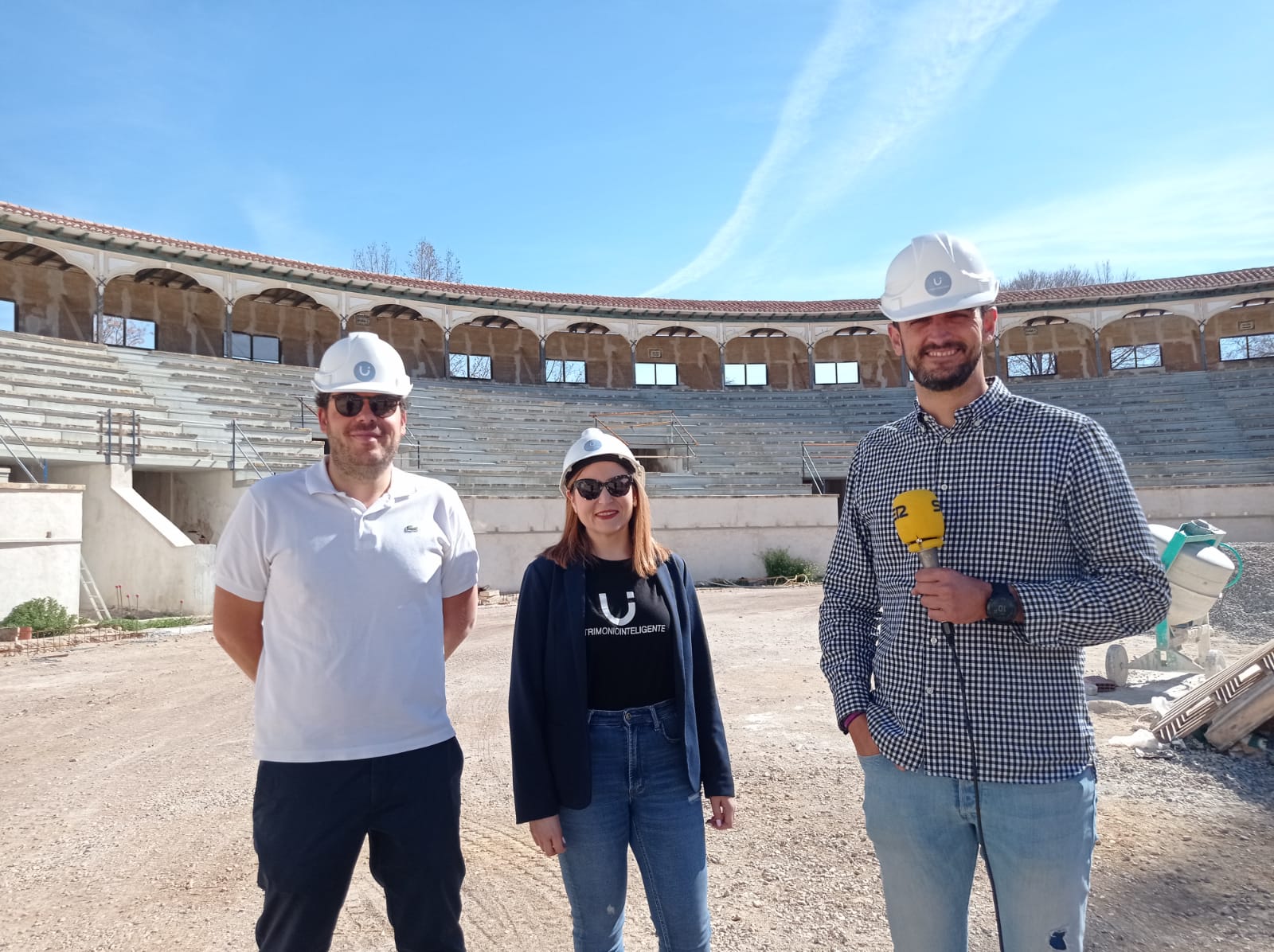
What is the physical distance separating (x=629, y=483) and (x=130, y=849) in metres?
4.06

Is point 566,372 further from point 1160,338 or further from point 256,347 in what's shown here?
point 1160,338

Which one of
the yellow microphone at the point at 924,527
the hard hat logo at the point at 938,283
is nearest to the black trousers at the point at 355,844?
the yellow microphone at the point at 924,527

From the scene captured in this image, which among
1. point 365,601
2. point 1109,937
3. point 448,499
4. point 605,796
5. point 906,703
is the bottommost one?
point 1109,937

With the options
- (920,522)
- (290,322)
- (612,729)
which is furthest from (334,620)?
(290,322)

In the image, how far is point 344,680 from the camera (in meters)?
2.51

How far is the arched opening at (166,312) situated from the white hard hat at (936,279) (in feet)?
89.2

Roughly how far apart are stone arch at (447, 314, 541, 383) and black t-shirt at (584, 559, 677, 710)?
29.8m

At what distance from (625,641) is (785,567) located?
19257mm

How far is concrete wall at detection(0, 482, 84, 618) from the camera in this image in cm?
1244

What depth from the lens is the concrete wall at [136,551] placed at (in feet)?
47.0

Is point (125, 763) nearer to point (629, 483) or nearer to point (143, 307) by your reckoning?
point (629, 483)

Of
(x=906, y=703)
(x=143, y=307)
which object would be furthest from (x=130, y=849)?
(x=143, y=307)

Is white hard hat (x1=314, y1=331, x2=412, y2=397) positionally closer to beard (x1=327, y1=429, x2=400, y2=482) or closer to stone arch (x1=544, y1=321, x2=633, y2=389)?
beard (x1=327, y1=429, x2=400, y2=482)

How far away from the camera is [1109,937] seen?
3473 mm
